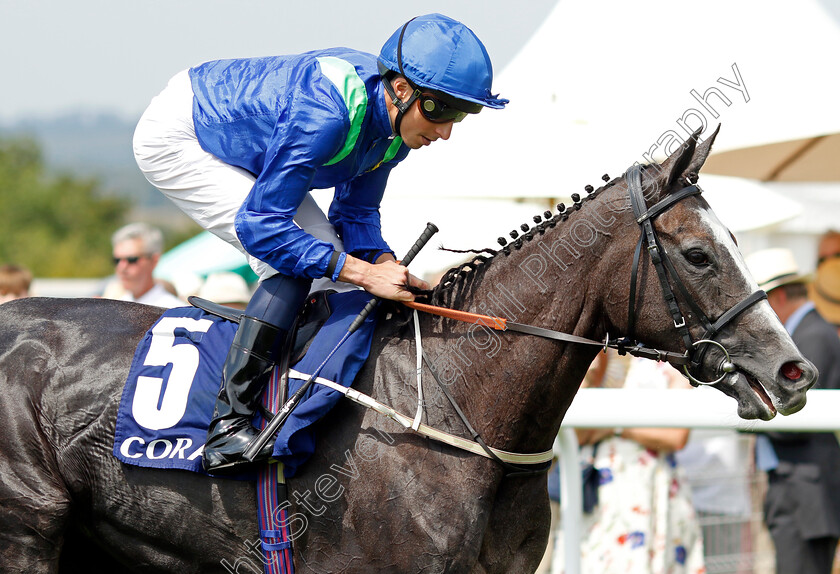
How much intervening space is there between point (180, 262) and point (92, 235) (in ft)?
208

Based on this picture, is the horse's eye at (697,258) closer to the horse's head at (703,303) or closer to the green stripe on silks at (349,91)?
the horse's head at (703,303)

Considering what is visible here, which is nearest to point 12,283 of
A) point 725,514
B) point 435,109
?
point 435,109

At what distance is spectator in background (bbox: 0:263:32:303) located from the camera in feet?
23.1

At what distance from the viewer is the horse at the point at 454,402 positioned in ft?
9.39

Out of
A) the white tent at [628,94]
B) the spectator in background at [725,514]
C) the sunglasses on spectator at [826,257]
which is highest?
the white tent at [628,94]

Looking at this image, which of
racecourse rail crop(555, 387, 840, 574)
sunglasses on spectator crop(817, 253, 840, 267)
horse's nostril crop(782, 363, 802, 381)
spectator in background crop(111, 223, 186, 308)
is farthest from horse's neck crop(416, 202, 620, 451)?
sunglasses on spectator crop(817, 253, 840, 267)

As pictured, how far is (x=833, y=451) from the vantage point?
16.6 ft

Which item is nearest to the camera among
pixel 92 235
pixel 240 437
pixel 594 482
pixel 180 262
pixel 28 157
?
pixel 240 437

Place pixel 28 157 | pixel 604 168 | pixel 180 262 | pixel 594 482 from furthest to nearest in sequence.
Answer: pixel 28 157 → pixel 180 262 → pixel 604 168 → pixel 594 482

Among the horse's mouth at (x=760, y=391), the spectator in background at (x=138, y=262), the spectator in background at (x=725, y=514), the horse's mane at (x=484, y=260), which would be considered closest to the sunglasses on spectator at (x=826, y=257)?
the spectator in background at (x=725, y=514)

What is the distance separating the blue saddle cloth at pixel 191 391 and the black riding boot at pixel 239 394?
78mm

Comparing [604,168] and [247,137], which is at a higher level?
[604,168]

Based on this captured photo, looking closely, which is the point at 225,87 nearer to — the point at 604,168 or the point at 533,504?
the point at 533,504

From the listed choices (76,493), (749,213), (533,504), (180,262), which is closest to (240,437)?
(76,493)
